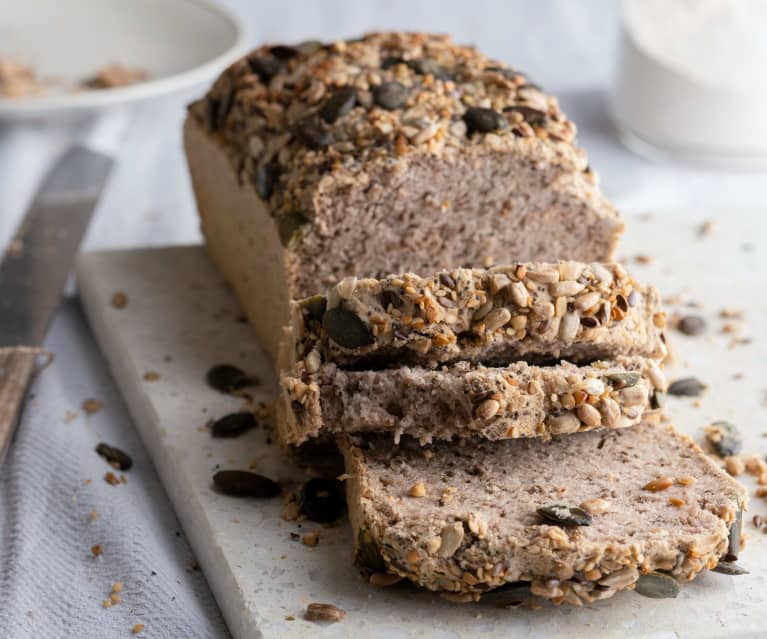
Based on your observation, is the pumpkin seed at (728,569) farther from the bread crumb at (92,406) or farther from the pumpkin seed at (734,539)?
the bread crumb at (92,406)

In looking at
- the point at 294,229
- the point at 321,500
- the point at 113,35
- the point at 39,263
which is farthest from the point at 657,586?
the point at 113,35

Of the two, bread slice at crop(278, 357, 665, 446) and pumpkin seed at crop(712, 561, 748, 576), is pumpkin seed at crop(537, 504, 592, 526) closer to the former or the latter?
bread slice at crop(278, 357, 665, 446)

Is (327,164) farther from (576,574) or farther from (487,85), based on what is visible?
(576,574)

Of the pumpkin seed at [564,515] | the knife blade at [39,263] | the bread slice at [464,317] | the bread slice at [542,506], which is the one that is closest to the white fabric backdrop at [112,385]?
the knife blade at [39,263]

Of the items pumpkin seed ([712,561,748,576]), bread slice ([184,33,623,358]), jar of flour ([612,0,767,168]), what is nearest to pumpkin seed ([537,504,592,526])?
pumpkin seed ([712,561,748,576])

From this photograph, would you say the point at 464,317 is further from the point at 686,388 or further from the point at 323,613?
the point at 686,388

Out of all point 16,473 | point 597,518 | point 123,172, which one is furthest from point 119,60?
point 597,518
